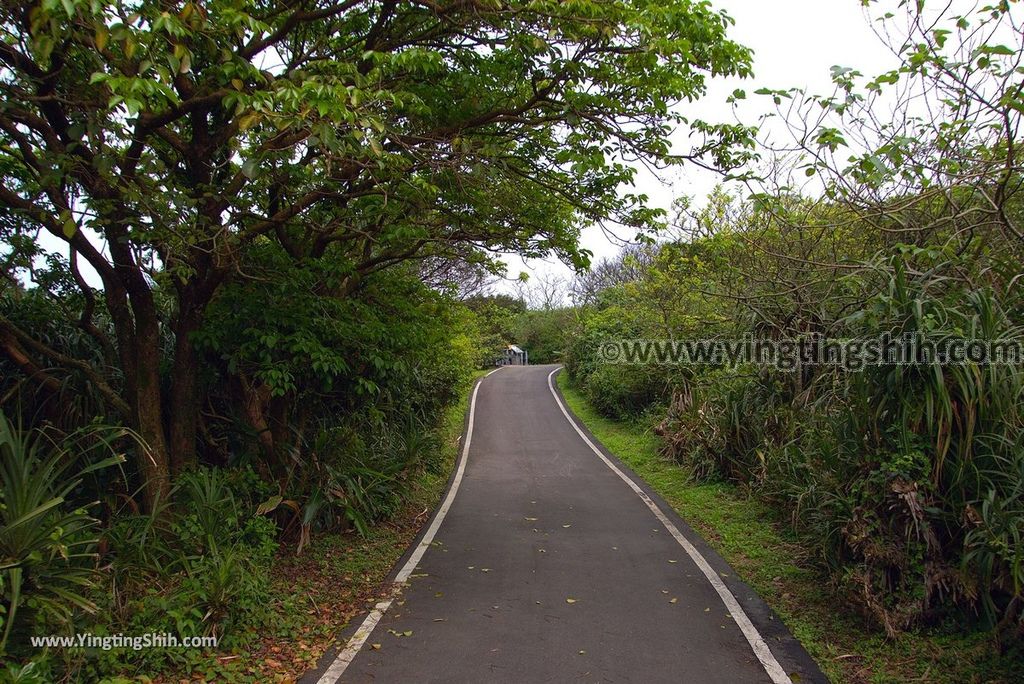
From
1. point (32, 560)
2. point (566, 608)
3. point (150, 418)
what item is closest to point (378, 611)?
point (566, 608)

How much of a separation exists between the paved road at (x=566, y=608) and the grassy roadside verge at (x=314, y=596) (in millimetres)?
254

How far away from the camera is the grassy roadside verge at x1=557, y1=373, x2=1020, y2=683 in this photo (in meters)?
4.72

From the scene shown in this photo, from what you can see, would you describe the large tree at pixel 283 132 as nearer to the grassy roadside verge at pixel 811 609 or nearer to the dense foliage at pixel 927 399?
the dense foliage at pixel 927 399

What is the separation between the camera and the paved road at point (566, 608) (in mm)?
4773

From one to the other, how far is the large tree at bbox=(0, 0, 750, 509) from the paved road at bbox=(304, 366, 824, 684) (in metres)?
2.93

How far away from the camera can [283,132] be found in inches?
209

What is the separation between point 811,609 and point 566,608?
2.22 m

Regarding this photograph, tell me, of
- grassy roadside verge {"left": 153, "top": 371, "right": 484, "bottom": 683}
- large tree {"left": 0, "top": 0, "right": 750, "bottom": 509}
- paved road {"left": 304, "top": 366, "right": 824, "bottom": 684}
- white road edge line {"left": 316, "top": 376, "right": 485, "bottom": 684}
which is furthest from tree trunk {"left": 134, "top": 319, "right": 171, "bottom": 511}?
paved road {"left": 304, "top": 366, "right": 824, "bottom": 684}

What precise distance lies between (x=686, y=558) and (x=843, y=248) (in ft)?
17.9

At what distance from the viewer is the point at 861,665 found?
4.92 meters

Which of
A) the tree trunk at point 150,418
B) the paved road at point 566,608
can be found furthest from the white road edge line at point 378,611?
the tree trunk at point 150,418

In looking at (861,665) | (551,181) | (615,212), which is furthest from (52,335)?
(861,665)

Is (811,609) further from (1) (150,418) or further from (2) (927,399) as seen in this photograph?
(1) (150,418)

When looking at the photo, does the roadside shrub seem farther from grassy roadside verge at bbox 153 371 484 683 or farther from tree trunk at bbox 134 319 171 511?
tree trunk at bbox 134 319 171 511
